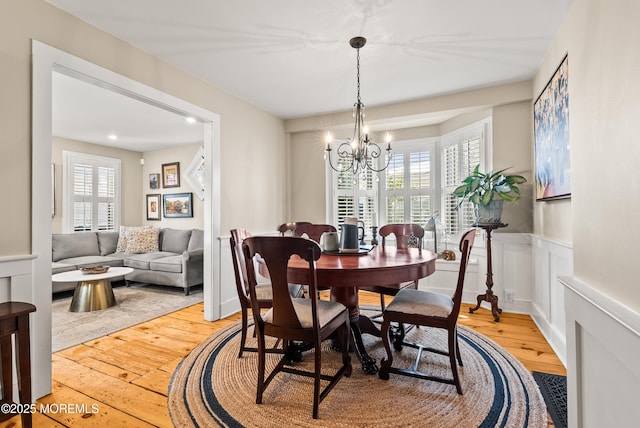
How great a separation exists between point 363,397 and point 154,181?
6.37 m

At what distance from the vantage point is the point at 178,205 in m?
6.34

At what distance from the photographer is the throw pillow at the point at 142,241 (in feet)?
18.1

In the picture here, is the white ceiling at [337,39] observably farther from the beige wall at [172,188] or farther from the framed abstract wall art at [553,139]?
the beige wall at [172,188]

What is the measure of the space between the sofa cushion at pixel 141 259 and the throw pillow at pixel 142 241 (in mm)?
217

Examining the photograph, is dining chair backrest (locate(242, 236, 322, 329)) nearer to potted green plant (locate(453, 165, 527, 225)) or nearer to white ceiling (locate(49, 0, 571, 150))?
white ceiling (locate(49, 0, 571, 150))

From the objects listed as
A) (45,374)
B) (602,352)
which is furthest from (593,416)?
(45,374)

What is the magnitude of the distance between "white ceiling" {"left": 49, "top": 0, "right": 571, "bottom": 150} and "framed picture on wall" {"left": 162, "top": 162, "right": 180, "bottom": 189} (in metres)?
2.82

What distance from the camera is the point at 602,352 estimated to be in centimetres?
103

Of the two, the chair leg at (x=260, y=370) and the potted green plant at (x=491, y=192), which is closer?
the chair leg at (x=260, y=370)

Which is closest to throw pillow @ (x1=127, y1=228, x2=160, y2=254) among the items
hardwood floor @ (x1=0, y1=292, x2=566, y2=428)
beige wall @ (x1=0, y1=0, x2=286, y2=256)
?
hardwood floor @ (x1=0, y1=292, x2=566, y2=428)

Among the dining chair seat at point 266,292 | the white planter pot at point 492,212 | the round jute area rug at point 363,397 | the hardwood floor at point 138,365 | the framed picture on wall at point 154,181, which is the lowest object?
the hardwood floor at point 138,365

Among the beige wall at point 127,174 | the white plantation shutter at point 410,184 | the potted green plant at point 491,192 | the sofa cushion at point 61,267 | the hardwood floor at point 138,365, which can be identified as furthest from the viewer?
the beige wall at point 127,174


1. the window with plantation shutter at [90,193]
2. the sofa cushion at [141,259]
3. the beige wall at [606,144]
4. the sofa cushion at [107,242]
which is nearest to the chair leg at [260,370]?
the beige wall at [606,144]

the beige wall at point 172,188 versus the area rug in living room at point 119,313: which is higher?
the beige wall at point 172,188
